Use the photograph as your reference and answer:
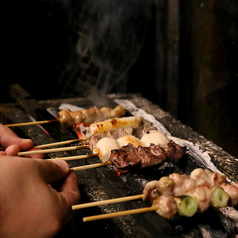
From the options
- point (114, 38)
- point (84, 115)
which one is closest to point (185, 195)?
point (84, 115)

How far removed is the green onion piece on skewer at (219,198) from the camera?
2738 millimetres

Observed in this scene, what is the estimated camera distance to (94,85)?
297 inches

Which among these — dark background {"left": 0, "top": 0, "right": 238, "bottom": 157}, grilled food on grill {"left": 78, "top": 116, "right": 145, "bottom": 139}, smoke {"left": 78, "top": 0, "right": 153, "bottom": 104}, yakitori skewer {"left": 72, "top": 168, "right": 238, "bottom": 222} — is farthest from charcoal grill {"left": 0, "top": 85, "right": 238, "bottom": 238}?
smoke {"left": 78, "top": 0, "right": 153, "bottom": 104}

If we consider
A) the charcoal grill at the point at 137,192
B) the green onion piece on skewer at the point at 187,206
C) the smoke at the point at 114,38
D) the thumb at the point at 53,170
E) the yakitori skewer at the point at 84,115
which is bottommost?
the charcoal grill at the point at 137,192

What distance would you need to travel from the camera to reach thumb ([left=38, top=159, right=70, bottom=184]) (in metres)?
2.69

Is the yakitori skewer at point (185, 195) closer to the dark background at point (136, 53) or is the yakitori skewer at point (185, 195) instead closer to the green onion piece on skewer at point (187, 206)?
the green onion piece on skewer at point (187, 206)

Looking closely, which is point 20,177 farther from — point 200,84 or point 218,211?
point 200,84

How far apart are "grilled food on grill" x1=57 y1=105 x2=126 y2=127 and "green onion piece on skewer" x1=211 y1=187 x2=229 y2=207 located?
2.41m

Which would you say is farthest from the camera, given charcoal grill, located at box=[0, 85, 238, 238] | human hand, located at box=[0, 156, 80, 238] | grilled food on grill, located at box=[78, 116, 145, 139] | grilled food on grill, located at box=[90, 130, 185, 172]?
grilled food on grill, located at box=[78, 116, 145, 139]

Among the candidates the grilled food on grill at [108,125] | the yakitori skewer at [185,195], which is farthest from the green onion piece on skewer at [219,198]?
the grilled food on grill at [108,125]

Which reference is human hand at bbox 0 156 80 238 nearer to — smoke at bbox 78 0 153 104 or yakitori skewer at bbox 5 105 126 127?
yakitori skewer at bbox 5 105 126 127

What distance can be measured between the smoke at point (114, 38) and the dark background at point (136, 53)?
0.07 ft

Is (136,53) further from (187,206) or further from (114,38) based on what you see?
(187,206)

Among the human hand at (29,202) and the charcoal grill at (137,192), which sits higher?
the human hand at (29,202)
